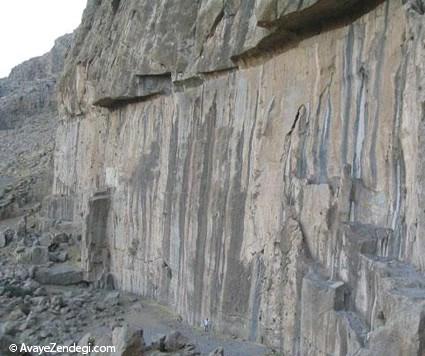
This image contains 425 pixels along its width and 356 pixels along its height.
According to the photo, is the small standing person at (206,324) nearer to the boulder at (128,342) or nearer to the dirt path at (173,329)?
the dirt path at (173,329)

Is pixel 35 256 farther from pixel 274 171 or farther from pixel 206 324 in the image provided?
pixel 274 171

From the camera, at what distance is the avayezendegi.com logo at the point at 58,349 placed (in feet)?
32.1

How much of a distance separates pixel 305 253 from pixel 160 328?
5206 millimetres

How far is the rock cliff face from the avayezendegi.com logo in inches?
116

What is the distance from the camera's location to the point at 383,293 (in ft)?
23.7

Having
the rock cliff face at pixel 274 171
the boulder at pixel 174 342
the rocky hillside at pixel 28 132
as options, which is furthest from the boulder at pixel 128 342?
the rocky hillside at pixel 28 132

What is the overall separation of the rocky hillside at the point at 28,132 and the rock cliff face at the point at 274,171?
14.4 metres

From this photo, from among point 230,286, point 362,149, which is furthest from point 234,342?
point 362,149

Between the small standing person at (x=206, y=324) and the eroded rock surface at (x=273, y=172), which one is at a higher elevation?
the eroded rock surface at (x=273, y=172)

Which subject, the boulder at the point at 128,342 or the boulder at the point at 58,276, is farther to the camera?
the boulder at the point at 58,276

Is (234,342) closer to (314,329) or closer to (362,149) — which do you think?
(314,329)

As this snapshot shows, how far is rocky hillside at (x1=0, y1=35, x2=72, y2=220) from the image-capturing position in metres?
32.8

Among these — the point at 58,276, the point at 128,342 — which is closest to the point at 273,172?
the point at 128,342

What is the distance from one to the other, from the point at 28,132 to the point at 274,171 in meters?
41.1
